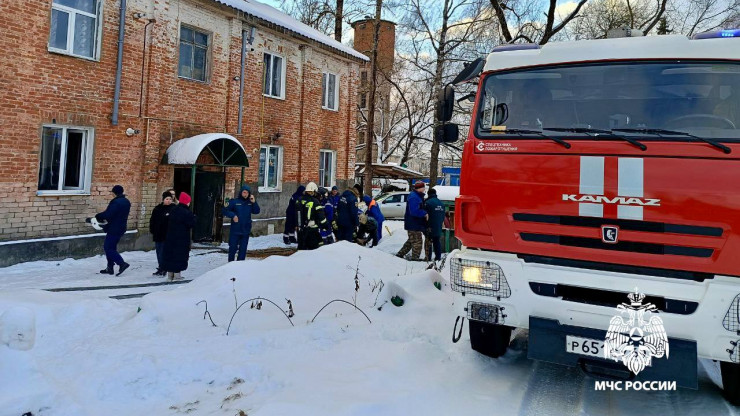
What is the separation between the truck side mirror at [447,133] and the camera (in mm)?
5047

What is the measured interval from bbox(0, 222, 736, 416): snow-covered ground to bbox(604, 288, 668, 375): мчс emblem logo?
21.8 inches

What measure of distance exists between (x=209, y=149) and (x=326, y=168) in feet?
20.8

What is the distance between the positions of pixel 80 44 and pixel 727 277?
1204 centimetres

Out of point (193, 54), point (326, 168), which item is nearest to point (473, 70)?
point (193, 54)

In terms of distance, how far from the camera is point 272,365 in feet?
13.9

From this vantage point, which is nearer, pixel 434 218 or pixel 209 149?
pixel 434 218

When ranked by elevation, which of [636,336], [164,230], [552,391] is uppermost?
[164,230]

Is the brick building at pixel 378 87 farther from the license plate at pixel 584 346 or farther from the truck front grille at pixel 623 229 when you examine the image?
the license plate at pixel 584 346

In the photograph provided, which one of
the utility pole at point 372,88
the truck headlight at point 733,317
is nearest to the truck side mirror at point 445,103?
the truck headlight at point 733,317

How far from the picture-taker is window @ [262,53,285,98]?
15470 mm

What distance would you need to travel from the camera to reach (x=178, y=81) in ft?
40.5

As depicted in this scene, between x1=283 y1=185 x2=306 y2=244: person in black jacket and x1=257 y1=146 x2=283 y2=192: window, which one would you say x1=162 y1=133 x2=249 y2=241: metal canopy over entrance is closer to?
x1=257 y1=146 x2=283 y2=192: window

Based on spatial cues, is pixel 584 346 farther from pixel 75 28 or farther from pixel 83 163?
pixel 75 28

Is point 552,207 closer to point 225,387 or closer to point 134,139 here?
point 225,387
